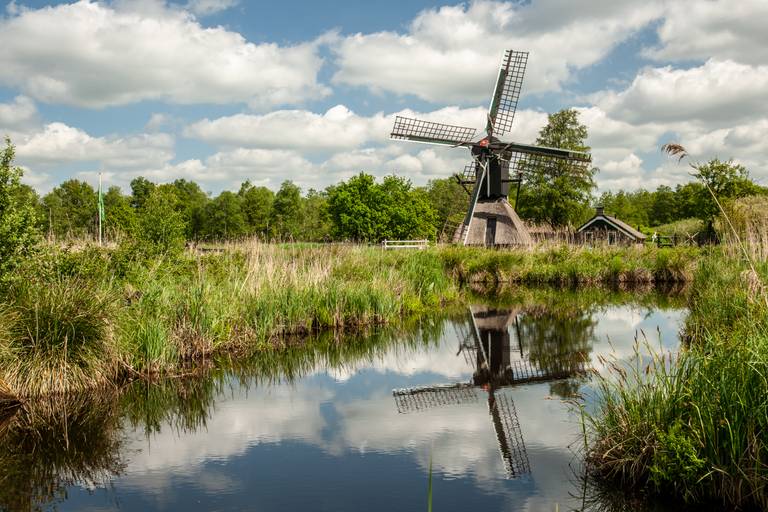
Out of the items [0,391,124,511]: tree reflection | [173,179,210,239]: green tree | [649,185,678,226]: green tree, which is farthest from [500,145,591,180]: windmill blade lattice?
[649,185,678,226]: green tree

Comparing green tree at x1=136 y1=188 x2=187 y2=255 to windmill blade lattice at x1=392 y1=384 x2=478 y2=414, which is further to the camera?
green tree at x1=136 y1=188 x2=187 y2=255

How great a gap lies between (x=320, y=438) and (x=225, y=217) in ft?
195

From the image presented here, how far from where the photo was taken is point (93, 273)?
1154cm

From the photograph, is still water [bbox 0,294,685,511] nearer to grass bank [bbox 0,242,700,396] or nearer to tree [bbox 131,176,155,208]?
grass bank [bbox 0,242,700,396]

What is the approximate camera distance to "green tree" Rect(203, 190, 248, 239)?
6419 centimetres

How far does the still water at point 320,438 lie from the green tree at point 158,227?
13.1 ft

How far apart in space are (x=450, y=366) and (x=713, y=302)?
4821 millimetres

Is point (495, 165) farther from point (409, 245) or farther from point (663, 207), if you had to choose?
point (663, 207)

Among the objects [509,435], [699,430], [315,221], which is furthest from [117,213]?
[699,430]

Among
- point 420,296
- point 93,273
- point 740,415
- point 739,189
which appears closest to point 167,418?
point 93,273

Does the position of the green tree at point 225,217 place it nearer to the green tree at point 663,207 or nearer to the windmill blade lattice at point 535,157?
the windmill blade lattice at point 535,157

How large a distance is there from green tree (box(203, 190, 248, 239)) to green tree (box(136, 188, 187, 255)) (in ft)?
162

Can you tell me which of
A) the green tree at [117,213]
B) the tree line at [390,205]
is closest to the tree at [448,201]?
the tree line at [390,205]

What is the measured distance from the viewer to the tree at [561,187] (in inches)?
2047
